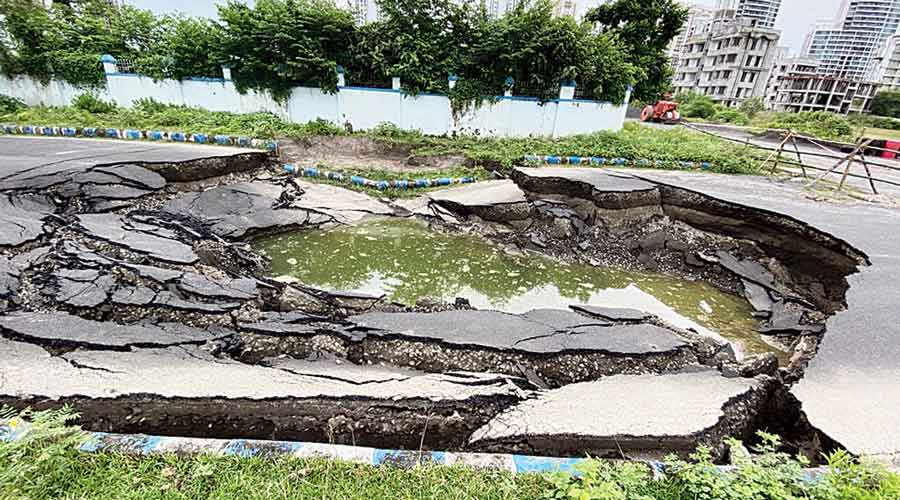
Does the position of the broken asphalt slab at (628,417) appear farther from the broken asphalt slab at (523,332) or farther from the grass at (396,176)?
the grass at (396,176)

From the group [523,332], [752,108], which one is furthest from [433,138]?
[752,108]

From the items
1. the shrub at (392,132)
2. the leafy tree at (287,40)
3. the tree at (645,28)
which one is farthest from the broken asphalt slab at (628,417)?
the tree at (645,28)

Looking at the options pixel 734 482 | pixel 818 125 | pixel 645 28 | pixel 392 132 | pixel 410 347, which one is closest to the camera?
pixel 734 482

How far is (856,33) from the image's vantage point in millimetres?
81688

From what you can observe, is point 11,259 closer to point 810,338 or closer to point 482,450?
point 482,450

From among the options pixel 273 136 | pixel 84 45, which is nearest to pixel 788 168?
pixel 273 136

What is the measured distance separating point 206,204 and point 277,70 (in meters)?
7.45

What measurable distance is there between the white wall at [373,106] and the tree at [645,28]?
9.91ft

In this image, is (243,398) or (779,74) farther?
(779,74)

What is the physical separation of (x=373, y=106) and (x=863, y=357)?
12.6 metres

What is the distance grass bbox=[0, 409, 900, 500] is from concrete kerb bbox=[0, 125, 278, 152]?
9.42 m

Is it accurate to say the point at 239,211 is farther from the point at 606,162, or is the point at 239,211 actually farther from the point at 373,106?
the point at 606,162

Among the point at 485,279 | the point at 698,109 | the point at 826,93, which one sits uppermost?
the point at 826,93

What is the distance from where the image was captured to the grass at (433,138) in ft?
34.4
